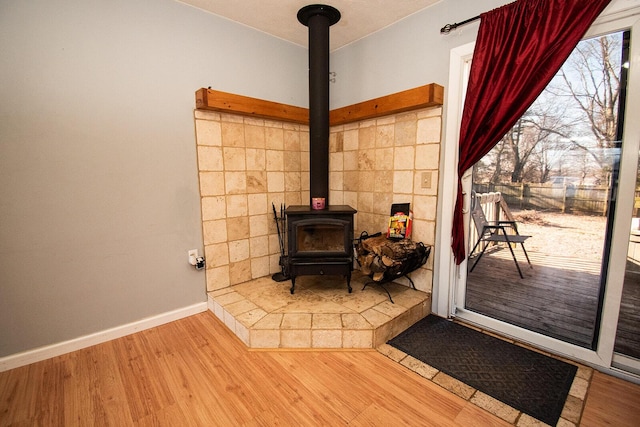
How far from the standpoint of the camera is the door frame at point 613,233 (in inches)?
57.4

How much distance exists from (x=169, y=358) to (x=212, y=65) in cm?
219

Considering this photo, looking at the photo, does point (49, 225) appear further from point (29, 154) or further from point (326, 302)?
point (326, 302)

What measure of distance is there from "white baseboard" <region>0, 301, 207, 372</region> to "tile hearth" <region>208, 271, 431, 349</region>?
0.74 feet

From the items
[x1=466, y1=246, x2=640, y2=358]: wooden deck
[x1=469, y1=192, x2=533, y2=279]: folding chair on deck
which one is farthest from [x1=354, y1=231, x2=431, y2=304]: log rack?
[x1=469, y1=192, x2=533, y2=279]: folding chair on deck

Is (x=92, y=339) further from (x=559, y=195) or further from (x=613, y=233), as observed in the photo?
(x=559, y=195)

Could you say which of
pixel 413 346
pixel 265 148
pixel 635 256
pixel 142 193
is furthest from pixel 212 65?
pixel 635 256

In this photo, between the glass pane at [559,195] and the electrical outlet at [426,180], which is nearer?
the glass pane at [559,195]

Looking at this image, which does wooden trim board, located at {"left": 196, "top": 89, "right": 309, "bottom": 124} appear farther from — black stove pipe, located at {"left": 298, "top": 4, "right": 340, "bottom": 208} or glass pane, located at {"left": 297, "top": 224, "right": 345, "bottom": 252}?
glass pane, located at {"left": 297, "top": 224, "right": 345, "bottom": 252}

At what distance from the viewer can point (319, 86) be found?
2318 mm

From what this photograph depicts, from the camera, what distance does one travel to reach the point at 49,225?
1.75 meters

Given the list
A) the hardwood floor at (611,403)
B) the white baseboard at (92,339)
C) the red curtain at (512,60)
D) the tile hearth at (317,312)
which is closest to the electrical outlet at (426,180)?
the red curtain at (512,60)

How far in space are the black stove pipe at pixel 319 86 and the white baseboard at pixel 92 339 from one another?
143 cm

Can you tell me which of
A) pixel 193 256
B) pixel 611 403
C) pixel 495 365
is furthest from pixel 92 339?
pixel 611 403

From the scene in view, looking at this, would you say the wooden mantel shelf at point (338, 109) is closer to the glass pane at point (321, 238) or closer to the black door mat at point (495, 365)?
the glass pane at point (321, 238)
